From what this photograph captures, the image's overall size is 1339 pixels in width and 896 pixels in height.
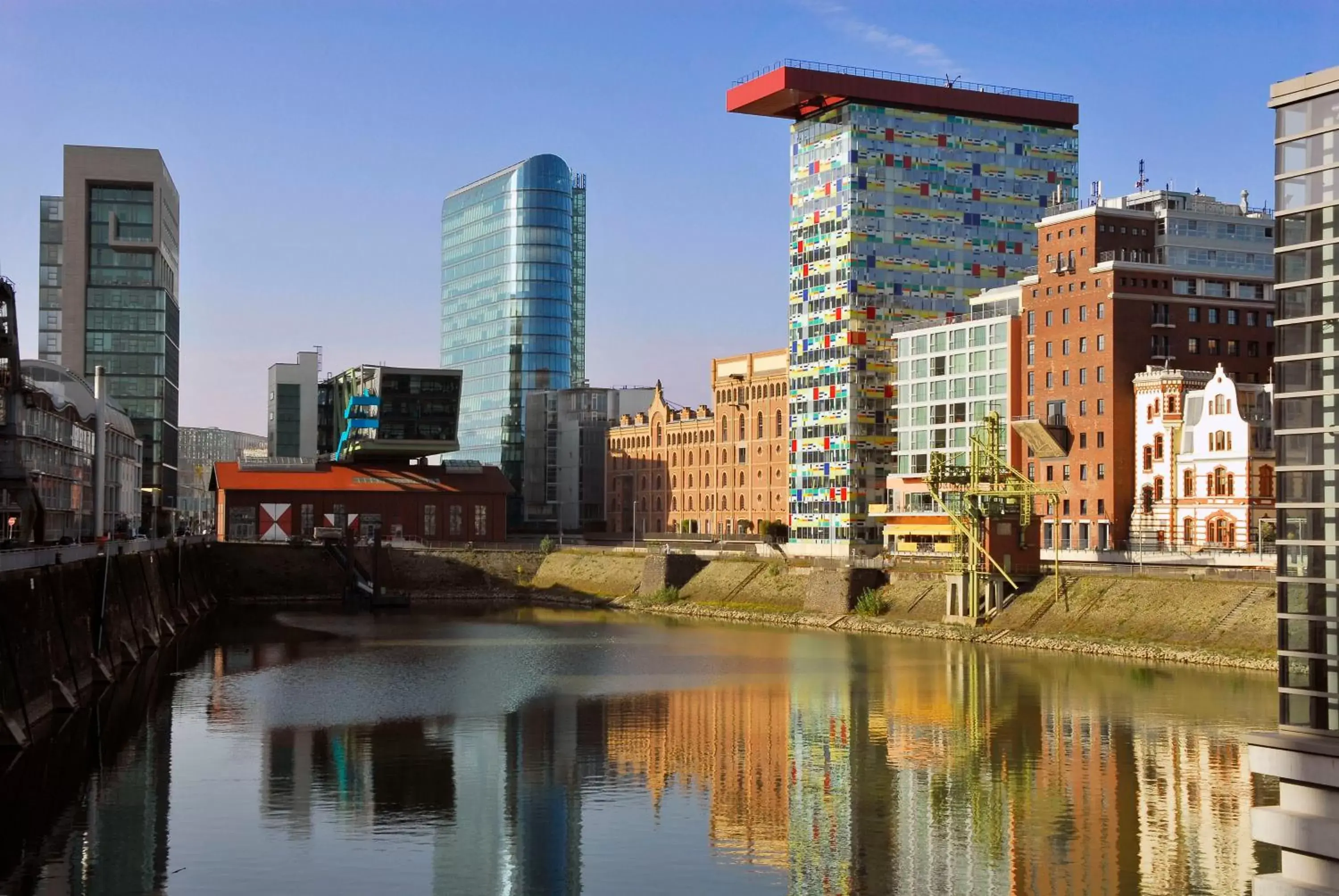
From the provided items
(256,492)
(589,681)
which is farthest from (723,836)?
(256,492)

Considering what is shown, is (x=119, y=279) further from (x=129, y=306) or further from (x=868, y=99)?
(x=868, y=99)

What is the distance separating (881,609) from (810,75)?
62.4 metres

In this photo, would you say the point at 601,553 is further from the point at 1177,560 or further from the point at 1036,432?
the point at 1177,560

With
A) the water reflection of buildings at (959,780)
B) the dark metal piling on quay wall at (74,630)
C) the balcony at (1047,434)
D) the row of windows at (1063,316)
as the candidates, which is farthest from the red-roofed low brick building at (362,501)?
the water reflection of buildings at (959,780)

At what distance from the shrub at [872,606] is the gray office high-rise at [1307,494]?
268 ft

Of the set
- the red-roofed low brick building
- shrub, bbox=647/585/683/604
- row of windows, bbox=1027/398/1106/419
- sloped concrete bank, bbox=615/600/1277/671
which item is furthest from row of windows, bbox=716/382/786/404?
row of windows, bbox=1027/398/1106/419

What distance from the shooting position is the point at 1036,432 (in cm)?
12000

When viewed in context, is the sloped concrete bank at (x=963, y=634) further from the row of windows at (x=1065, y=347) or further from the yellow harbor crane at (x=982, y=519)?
the row of windows at (x=1065, y=347)

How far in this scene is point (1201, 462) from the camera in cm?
10306

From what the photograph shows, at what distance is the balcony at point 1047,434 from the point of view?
11800 centimetres

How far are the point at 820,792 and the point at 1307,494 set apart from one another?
27093 millimetres

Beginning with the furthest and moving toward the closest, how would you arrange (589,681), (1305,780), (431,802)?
(589,681)
(431,802)
(1305,780)

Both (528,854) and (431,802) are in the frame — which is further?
(431,802)

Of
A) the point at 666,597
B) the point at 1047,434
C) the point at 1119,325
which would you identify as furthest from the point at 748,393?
the point at 1119,325
